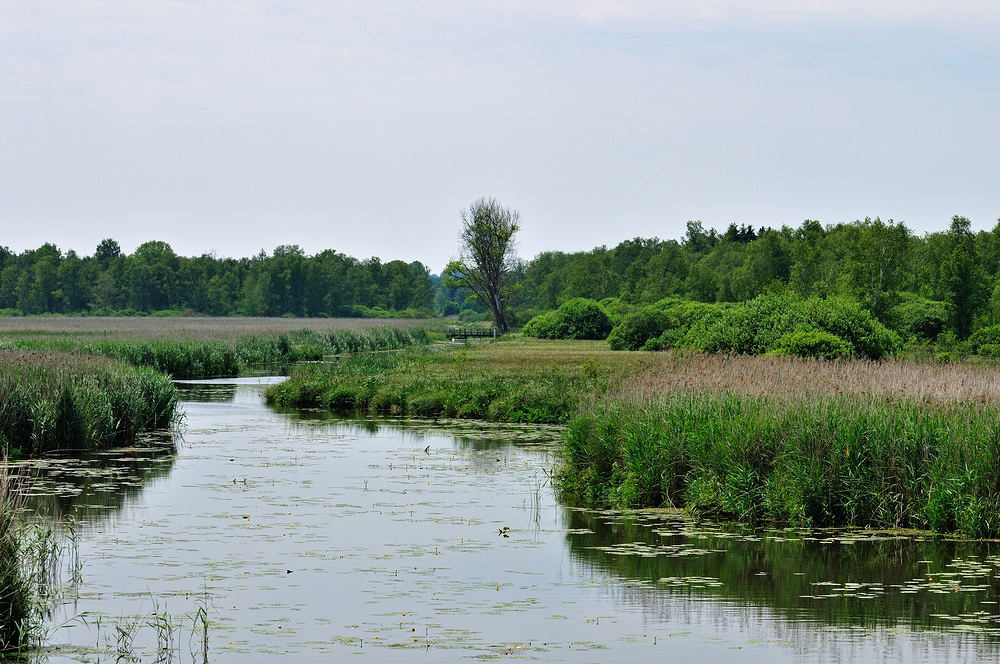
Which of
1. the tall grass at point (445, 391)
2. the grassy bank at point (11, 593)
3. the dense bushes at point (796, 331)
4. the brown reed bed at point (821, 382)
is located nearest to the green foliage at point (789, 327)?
the dense bushes at point (796, 331)

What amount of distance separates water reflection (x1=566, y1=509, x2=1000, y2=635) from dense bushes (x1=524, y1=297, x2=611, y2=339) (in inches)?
2422

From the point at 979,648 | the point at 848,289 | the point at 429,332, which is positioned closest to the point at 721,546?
the point at 979,648

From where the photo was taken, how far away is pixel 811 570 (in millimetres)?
11633

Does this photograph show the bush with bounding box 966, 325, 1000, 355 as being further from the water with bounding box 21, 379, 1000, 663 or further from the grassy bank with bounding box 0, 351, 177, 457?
the grassy bank with bounding box 0, 351, 177, 457

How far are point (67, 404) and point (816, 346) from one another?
1720 centimetres

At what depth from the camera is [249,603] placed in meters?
10.1

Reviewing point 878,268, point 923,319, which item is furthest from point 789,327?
point 923,319

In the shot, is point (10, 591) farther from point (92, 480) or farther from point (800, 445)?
point (800, 445)

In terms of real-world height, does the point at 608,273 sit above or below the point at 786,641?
above

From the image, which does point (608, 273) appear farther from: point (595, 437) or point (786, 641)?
point (786, 641)

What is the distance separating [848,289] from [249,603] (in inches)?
2077

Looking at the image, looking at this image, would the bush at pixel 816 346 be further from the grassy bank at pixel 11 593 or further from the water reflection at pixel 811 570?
the grassy bank at pixel 11 593

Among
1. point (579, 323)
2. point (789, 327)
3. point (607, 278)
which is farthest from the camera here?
point (607, 278)

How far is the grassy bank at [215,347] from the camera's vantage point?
4253 cm
